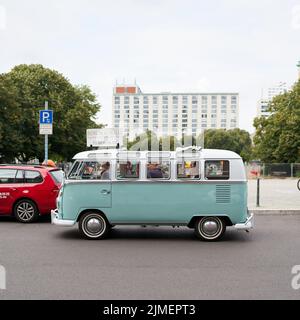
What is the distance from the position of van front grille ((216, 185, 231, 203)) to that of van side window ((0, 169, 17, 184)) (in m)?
6.14

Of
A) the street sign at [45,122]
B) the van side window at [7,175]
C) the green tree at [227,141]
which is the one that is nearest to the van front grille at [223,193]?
the van side window at [7,175]

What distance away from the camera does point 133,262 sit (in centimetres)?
734

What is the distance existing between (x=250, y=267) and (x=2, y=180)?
7.93 metres

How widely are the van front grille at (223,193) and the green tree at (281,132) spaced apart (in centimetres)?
4260

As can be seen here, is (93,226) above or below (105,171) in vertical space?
below

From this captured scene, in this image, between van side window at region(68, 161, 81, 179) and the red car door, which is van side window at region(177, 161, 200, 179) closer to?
van side window at region(68, 161, 81, 179)

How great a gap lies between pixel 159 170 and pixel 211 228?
172 centimetres

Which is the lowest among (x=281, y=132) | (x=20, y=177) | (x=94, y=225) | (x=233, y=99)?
(x=94, y=225)

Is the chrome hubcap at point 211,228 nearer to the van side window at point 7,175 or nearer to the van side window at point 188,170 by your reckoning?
the van side window at point 188,170

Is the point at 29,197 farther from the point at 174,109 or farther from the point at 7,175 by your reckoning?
the point at 174,109

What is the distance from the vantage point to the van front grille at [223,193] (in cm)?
920

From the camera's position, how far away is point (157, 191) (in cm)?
930

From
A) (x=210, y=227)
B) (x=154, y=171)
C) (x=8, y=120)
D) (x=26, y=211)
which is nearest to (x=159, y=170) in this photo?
(x=154, y=171)

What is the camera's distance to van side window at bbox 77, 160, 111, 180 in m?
9.44
